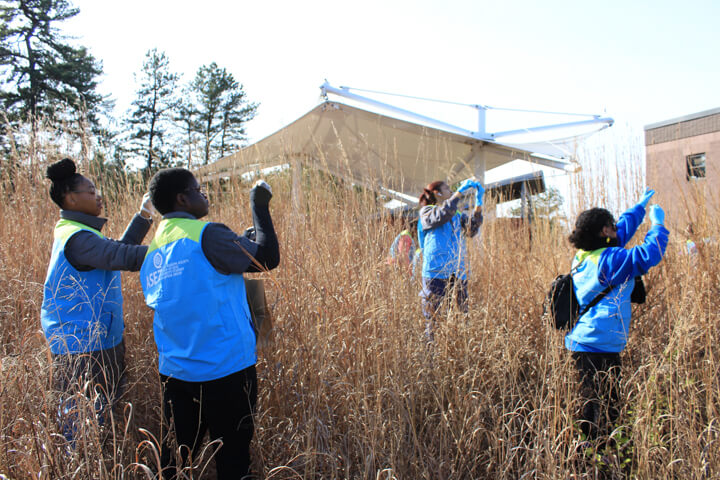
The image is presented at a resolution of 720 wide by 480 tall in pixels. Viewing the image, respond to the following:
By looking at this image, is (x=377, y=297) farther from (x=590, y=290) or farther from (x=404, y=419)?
(x=590, y=290)

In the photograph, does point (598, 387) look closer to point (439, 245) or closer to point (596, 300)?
point (596, 300)

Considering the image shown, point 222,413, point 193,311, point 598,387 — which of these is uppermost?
point 193,311

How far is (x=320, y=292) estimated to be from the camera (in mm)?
2143

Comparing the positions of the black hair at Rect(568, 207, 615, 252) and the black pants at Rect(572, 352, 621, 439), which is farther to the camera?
the black hair at Rect(568, 207, 615, 252)

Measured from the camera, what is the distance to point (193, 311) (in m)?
1.57

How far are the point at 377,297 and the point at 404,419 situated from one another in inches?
23.1

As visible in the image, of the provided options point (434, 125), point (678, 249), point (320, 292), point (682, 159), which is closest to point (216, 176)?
point (320, 292)

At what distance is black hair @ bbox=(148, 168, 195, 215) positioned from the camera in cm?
173

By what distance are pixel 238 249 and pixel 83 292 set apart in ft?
2.58

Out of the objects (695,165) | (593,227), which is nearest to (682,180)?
(695,165)

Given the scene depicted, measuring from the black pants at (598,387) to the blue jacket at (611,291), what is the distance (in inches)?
1.9

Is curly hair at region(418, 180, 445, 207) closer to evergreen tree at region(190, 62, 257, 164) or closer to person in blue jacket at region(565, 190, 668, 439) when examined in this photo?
person in blue jacket at region(565, 190, 668, 439)

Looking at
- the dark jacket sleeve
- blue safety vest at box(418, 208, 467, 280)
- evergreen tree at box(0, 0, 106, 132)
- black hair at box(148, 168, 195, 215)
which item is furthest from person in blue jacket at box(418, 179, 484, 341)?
evergreen tree at box(0, 0, 106, 132)

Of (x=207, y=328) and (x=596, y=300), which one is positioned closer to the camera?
(x=207, y=328)
